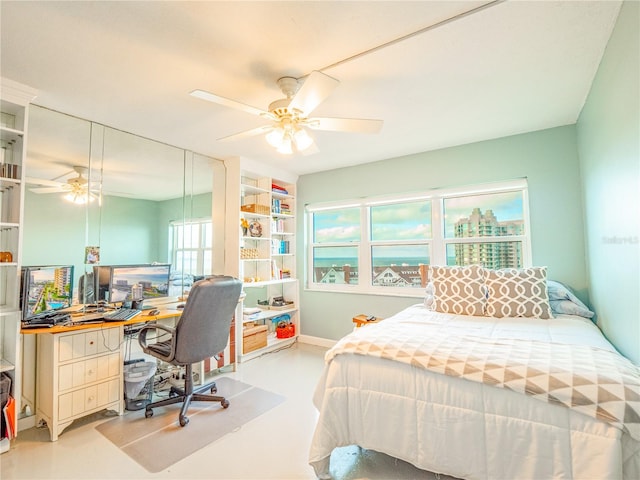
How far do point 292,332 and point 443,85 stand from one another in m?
3.44

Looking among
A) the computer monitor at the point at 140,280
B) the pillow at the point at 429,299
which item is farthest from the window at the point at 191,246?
the pillow at the point at 429,299

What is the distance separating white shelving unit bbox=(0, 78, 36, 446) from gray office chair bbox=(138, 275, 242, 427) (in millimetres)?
756

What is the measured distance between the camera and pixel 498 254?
333 centimetres

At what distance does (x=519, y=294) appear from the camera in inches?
99.6

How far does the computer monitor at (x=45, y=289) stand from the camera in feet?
7.14

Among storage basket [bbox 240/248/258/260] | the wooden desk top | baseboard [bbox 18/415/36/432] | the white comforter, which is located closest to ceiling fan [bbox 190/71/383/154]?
the white comforter

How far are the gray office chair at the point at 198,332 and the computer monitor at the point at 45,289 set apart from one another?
69 cm

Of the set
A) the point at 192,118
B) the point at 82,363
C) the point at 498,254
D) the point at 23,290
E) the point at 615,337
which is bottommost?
the point at 82,363

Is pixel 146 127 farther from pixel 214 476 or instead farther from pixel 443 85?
pixel 214 476

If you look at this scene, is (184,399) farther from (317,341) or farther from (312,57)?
(312,57)

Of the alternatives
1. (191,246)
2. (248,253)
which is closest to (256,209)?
(248,253)

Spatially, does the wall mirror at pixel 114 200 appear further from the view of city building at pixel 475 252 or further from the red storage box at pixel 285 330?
the view of city building at pixel 475 252

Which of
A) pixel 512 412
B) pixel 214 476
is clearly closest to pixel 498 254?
pixel 512 412

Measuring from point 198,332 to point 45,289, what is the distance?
1.17 m
